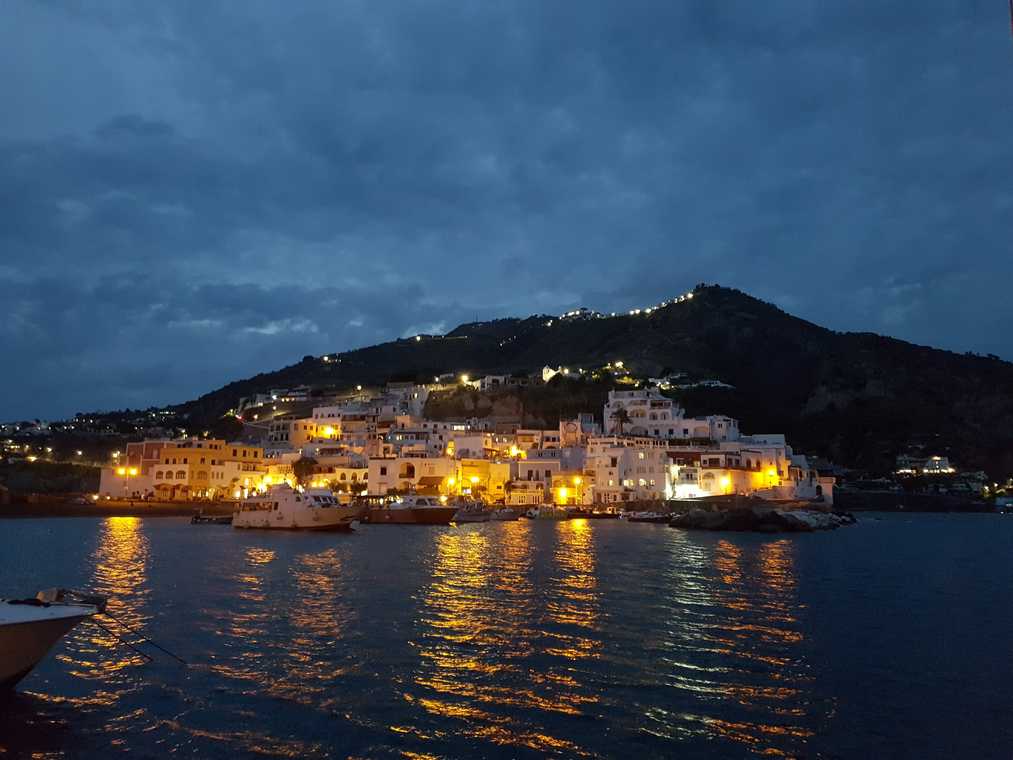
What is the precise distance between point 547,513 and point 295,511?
1098 inches

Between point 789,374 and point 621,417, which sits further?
point 789,374

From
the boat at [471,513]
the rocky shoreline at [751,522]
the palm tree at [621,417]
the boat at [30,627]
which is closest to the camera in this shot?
the boat at [30,627]

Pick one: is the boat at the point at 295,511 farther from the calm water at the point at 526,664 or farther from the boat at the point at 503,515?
the calm water at the point at 526,664

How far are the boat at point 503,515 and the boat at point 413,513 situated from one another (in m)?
7.54

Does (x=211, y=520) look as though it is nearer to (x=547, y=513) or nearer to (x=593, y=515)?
(x=547, y=513)

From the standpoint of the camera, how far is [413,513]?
61094 millimetres

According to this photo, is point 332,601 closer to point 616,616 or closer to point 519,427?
point 616,616

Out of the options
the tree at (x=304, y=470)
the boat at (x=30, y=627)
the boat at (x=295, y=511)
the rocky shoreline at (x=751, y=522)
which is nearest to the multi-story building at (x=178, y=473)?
the tree at (x=304, y=470)

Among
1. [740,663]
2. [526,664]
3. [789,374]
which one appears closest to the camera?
[526,664]

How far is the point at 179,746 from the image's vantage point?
982 centimetres

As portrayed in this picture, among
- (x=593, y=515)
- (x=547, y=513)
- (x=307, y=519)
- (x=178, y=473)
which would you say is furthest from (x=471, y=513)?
(x=178, y=473)

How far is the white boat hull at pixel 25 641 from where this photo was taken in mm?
11070

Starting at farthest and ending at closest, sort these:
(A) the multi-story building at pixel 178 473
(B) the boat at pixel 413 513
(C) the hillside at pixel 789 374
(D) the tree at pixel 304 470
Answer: (C) the hillside at pixel 789 374, (D) the tree at pixel 304 470, (A) the multi-story building at pixel 178 473, (B) the boat at pixel 413 513

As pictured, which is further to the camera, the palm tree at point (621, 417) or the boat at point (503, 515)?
the palm tree at point (621, 417)
